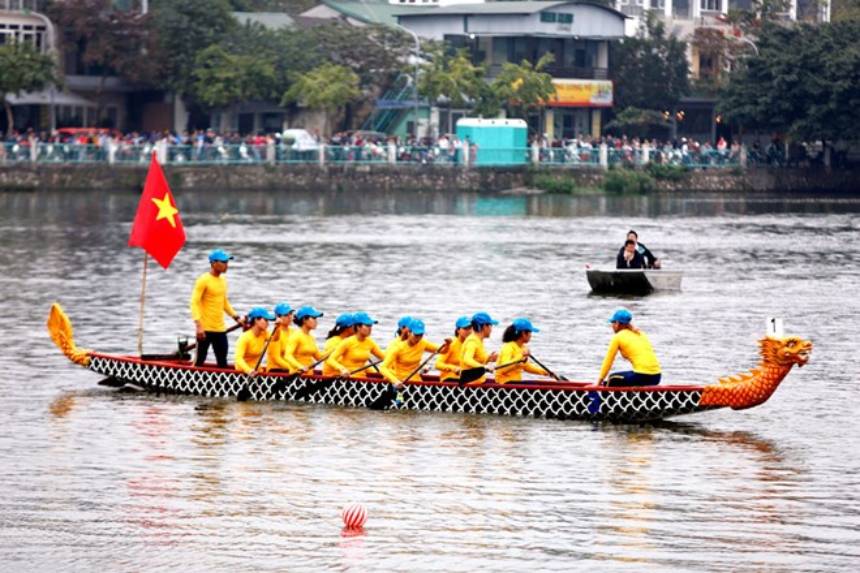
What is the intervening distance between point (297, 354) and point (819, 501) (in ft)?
30.9

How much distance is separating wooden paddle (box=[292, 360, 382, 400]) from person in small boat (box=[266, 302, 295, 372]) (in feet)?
1.31

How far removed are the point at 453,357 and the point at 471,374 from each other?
0.51 m

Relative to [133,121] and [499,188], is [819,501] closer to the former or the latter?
[499,188]

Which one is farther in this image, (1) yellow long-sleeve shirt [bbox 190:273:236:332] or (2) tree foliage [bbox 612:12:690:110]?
(2) tree foliage [bbox 612:12:690:110]

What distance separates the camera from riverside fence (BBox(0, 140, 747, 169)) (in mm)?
82812

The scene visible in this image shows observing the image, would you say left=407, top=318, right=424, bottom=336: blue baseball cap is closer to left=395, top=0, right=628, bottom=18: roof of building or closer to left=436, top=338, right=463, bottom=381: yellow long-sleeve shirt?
left=436, top=338, right=463, bottom=381: yellow long-sleeve shirt

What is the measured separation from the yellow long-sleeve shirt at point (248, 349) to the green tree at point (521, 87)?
65.1 m

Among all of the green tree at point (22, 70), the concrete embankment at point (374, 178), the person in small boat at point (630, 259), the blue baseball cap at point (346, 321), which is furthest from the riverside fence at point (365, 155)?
the blue baseball cap at point (346, 321)

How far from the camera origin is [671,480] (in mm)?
25203

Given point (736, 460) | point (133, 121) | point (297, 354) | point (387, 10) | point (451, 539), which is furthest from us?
point (387, 10)

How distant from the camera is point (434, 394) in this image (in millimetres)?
29562

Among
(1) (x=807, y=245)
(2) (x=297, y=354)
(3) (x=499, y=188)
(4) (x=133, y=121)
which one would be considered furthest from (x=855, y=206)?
(2) (x=297, y=354)

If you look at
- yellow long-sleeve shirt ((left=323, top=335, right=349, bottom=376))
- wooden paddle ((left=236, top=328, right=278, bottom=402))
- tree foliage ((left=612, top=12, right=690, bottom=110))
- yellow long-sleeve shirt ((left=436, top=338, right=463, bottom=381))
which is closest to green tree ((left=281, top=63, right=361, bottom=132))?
tree foliage ((left=612, top=12, right=690, bottom=110))

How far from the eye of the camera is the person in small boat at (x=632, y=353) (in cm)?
2814
